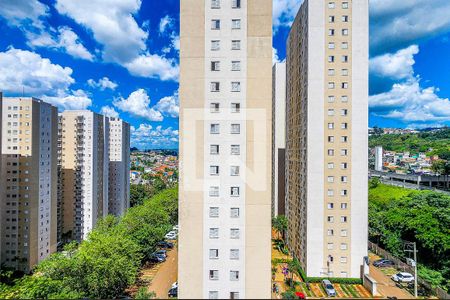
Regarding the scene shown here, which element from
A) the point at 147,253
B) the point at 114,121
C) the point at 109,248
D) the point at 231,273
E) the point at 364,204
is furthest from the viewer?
the point at 114,121

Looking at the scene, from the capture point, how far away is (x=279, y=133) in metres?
42.6

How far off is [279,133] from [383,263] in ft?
73.4

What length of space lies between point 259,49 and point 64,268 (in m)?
19.5

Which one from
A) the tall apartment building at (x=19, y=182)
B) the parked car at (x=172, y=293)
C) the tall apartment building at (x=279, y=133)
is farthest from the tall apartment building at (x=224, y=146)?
the tall apartment building at (x=279, y=133)

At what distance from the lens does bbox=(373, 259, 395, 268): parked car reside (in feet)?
90.2

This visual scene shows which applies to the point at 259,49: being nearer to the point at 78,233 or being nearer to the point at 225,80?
the point at 225,80

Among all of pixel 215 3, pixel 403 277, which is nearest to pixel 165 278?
pixel 403 277

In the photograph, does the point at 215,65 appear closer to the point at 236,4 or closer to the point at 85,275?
the point at 236,4

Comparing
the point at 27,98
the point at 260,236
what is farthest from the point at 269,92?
the point at 27,98

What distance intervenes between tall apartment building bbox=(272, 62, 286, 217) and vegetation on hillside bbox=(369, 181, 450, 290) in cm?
1336

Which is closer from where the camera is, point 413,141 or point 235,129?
point 235,129

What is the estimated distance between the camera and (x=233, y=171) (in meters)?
12.9

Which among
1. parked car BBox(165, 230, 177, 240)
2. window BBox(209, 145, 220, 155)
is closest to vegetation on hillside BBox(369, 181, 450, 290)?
window BBox(209, 145, 220, 155)

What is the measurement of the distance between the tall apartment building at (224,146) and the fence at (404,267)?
17.2 metres
